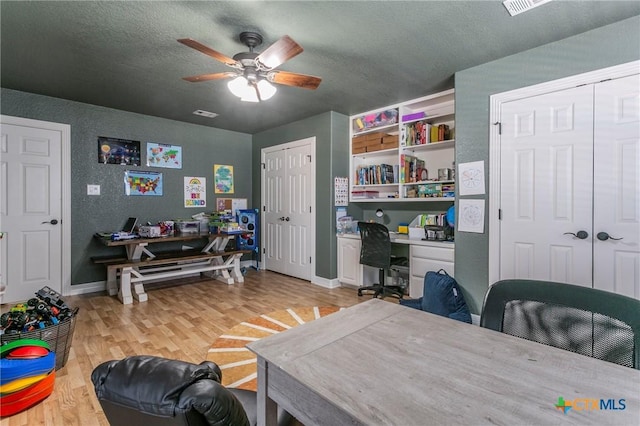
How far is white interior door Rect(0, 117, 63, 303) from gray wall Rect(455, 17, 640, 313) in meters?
4.68

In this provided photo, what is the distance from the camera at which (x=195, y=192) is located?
4.95 m

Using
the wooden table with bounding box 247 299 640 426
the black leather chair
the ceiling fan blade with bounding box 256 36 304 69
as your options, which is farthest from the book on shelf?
the black leather chair

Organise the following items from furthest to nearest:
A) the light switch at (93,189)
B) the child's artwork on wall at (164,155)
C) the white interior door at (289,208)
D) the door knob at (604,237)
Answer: the white interior door at (289,208), the child's artwork on wall at (164,155), the light switch at (93,189), the door knob at (604,237)

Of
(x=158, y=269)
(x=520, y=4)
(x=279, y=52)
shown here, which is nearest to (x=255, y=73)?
(x=279, y=52)

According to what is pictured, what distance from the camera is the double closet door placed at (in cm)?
219

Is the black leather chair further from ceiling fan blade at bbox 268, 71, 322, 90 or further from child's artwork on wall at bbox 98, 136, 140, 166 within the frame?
child's artwork on wall at bbox 98, 136, 140, 166

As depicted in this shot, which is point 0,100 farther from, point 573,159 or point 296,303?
point 573,159

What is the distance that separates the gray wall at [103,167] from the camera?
3783mm

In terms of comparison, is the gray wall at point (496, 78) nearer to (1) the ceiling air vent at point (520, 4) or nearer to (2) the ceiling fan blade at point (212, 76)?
(1) the ceiling air vent at point (520, 4)

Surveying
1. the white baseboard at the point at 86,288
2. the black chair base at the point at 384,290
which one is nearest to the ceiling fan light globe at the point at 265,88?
the black chair base at the point at 384,290

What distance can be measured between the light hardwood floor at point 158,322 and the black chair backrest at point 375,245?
0.53 m

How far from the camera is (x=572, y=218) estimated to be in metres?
2.42

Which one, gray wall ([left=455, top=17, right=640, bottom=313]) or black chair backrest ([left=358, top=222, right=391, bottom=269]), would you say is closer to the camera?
gray wall ([left=455, top=17, right=640, bottom=313])

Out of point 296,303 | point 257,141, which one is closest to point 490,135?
point 296,303
